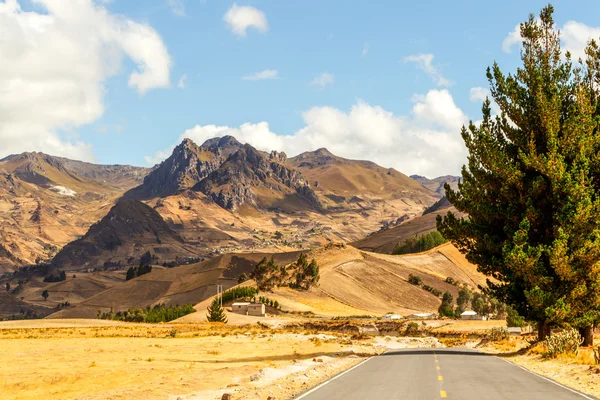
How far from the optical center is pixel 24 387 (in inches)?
1175

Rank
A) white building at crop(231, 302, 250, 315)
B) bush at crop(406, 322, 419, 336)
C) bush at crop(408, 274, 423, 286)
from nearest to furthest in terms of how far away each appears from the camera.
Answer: bush at crop(406, 322, 419, 336) → white building at crop(231, 302, 250, 315) → bush at crop(408, 274, 423, 286)

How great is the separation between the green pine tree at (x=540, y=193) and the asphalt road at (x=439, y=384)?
7256 millimetres

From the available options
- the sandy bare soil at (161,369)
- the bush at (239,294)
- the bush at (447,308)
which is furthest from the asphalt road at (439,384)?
the bush at (239,294)

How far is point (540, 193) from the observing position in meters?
38.7

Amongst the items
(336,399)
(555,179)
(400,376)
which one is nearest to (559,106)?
(555,179)

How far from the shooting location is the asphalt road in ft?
67.5

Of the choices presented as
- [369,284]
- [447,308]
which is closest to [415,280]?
[369,284]

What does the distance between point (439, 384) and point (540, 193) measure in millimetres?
19014

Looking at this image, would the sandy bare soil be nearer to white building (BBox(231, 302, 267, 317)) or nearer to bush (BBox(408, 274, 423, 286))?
white building (BBox(231, 302, 267, 317))

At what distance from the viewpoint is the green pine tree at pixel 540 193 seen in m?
36.4

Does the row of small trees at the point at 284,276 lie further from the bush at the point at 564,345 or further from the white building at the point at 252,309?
the bush at the point at 564,345

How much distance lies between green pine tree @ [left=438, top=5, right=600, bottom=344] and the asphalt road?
7256 millimetres

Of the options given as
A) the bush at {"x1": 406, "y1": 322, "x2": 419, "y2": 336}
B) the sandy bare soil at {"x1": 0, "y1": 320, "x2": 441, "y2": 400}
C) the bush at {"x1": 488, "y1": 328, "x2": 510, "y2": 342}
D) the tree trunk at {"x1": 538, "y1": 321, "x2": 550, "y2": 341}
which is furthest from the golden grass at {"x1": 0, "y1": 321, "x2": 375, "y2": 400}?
the bush at {"x1": 406, "y1": 322, "x2": 419, "y2": 336}

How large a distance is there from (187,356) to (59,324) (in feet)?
207
